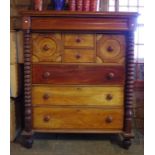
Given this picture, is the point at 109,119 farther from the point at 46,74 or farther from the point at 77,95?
the point at 46,74

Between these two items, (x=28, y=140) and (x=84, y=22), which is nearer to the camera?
(x=84, y=22)

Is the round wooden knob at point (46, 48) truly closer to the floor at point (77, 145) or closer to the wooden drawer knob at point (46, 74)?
the wooden drawer knob at point (46, 74)

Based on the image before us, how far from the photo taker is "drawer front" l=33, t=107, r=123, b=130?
1895mm

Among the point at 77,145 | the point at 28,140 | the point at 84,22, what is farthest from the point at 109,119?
the point at 84,22

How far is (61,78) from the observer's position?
1864 millimetres

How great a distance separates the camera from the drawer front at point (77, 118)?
189 cm

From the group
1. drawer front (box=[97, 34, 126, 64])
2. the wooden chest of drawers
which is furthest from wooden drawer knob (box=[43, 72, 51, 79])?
drawer front (box=[97, 34, 126, 64])

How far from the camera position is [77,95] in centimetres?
188

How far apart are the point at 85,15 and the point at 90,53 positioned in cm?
29

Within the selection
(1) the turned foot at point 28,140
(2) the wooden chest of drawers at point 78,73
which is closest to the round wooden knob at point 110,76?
(2) the wooden chest of drawers at point 78,73

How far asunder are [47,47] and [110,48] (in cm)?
49

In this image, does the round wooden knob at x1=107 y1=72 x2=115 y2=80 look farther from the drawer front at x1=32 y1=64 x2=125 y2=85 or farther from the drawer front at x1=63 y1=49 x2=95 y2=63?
the drawer front at x1=63 y1=49 x2=95 y2=63

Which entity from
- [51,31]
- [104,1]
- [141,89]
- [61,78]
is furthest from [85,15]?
[141,89]
